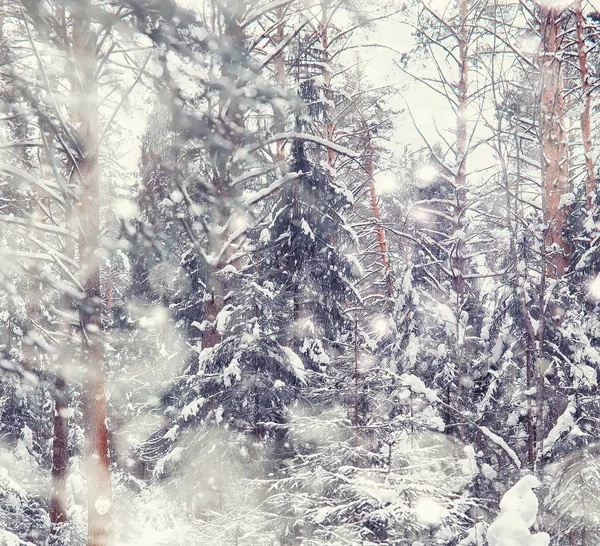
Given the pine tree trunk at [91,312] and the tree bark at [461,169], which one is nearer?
the pine tree trunk at [91,312]

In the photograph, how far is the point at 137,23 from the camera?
5.83 metres

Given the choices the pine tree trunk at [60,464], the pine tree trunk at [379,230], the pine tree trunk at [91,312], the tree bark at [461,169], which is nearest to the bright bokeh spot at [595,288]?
the tree bark at [461,169]

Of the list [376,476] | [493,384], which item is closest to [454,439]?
[493,384]

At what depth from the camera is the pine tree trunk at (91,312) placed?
20.6 ft

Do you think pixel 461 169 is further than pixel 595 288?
Yes

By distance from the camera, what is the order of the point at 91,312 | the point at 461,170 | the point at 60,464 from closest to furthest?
the point at 91,312
the point at 461,170
the point at 60,464

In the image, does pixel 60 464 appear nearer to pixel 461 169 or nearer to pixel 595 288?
pixel 461 169

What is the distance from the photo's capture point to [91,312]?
6309 millimetres

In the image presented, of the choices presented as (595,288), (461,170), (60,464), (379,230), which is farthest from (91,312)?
(379,230)

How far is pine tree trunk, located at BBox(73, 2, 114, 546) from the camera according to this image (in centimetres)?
627

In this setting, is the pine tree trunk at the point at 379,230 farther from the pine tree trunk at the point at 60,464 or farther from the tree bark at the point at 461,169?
the pine tree trunk at the point at 60,464

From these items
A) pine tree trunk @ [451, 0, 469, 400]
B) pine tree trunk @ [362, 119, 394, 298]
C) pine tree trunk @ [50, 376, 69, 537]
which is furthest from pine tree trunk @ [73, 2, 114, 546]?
pine tree trunk @ [362, 119, 394, 298]

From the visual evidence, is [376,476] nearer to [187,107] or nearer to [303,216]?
[303,216]

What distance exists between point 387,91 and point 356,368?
31.0 feet
